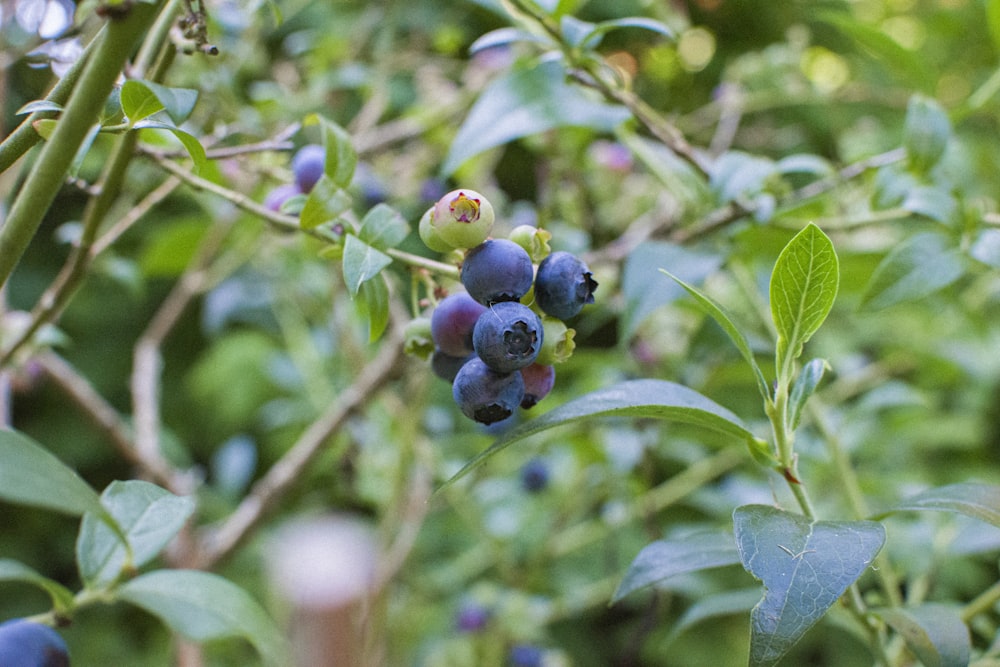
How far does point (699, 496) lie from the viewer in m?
0.95

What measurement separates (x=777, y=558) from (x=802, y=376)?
0.11 m

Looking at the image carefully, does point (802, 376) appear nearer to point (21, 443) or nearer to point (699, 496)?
point (21, 443)

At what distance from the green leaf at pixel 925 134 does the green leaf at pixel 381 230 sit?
425 mm

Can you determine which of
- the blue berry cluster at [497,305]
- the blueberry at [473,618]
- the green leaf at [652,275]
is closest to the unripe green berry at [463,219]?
the blue berry cluster at [497,305]

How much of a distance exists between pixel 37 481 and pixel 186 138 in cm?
18

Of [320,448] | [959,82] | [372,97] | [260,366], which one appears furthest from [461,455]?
[959,82]

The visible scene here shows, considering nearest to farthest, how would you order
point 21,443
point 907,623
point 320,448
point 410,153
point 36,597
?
point 21,443 → point 907,623 → point 320,448 → point 410,153 → point 36,597

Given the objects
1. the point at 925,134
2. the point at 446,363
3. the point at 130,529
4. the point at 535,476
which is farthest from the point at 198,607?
the point at 535,476

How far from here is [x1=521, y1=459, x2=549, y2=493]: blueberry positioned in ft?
3.52

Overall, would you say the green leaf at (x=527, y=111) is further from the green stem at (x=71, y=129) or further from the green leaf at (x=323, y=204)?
the green stem at (x=71, y=129)

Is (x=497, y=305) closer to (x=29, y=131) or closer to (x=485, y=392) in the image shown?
(x=485, y=392)

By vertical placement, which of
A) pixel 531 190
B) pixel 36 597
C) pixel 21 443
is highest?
pixel 21 443

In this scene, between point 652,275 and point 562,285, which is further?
point 652,275

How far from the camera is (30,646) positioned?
354 millimetres
